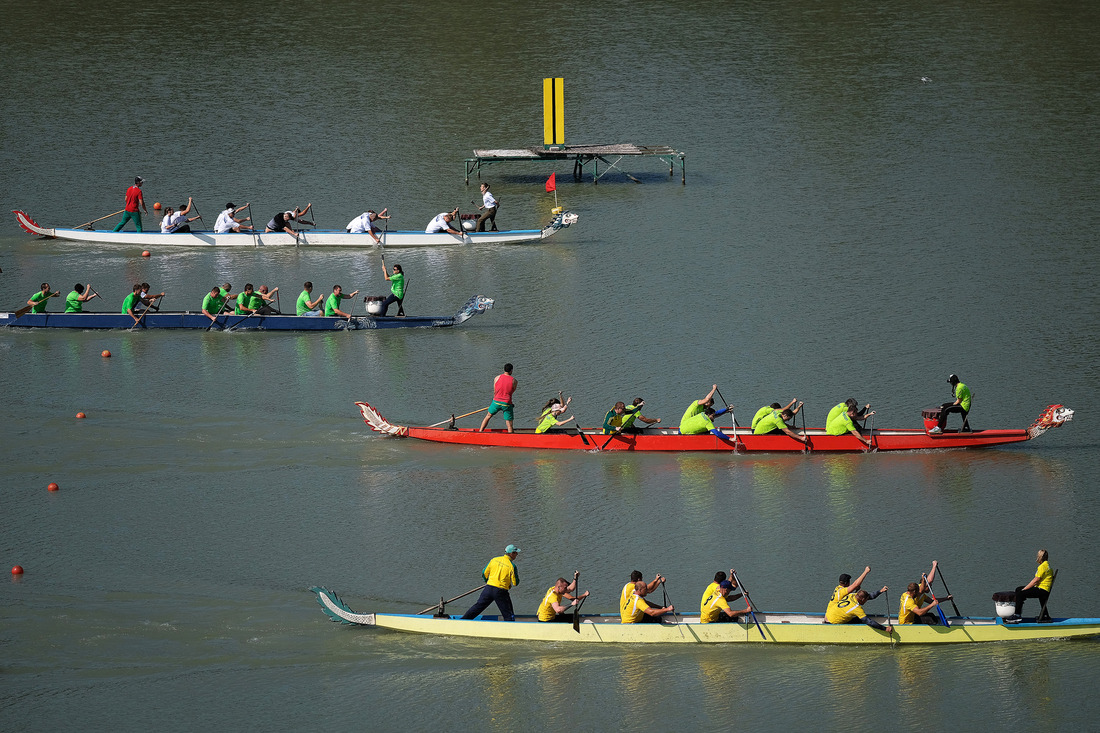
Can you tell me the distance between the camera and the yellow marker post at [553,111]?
4309 centimetres

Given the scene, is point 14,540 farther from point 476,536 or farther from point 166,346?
point 166,346

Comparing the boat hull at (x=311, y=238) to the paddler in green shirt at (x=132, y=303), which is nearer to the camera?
the paddler in green shirt at (x=132, y=303)

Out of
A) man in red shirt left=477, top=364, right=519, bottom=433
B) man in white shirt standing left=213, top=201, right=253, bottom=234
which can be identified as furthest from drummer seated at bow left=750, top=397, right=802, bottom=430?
man in white shirt standing left=213, top=201, right=253, bottom=234

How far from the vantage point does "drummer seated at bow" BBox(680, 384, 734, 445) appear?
24.0m

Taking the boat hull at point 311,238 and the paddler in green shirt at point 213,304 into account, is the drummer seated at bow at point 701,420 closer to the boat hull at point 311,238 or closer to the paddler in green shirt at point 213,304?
the paddler in green shirt at point 213,304

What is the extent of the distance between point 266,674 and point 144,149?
33363mm

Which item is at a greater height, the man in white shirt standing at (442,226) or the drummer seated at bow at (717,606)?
the man in white shirt standing at (442,226)

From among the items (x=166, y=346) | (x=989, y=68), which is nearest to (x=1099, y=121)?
(x=989, y=68)

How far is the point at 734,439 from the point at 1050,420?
228 inches

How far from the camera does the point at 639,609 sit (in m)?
17.9

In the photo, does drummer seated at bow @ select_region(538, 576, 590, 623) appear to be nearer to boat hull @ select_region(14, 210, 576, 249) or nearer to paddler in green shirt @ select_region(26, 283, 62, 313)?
paddler in green shirt @ select_region(26, 283, 62, 313)

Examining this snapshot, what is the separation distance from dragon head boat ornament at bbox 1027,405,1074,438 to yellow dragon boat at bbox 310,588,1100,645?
20.8 feet

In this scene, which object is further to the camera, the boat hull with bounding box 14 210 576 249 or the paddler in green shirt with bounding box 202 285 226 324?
the boat hull with bounding box 14 210 576 249

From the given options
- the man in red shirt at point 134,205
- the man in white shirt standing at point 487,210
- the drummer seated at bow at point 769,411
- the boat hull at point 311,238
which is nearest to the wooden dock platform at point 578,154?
the man in white shirt standing at point 487,210
